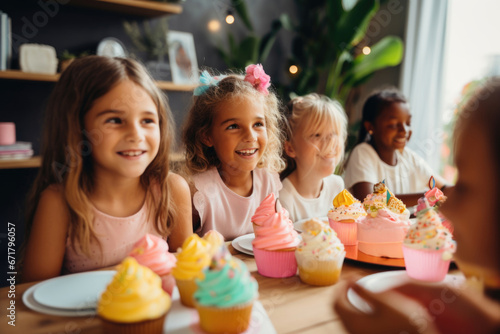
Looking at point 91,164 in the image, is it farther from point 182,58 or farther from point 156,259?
point 182,58

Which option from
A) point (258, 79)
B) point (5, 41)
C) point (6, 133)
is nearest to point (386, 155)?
point (258, 79)

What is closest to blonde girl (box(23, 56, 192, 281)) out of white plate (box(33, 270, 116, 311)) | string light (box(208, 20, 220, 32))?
white plate (box(33, 270, 116, 311))

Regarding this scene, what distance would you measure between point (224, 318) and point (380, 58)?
3.21 meters

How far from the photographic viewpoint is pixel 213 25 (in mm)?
3684

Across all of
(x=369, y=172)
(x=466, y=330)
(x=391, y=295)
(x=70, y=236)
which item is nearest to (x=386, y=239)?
(x=391, y=295)

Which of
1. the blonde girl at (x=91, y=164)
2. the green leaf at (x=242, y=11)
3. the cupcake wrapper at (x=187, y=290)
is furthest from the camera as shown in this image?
the green leaf at (x=242, y=11)

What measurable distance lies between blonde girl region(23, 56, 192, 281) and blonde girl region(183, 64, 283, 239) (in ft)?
1.47

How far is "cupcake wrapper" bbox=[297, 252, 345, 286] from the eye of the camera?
3.38 ft

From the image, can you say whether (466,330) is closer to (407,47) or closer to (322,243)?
(322,243)

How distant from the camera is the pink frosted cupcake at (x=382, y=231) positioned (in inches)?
49.2

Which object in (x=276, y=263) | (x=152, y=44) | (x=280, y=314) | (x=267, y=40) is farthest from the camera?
(x=267, y=40)

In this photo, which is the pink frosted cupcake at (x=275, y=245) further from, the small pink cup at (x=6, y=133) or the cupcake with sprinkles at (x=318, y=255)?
the small pink cup at (x=6, y=133)

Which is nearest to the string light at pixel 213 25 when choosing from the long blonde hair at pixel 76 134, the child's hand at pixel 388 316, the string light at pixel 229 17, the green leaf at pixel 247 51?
the string light at pixel 229 17

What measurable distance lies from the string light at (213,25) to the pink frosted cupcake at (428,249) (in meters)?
3.04
